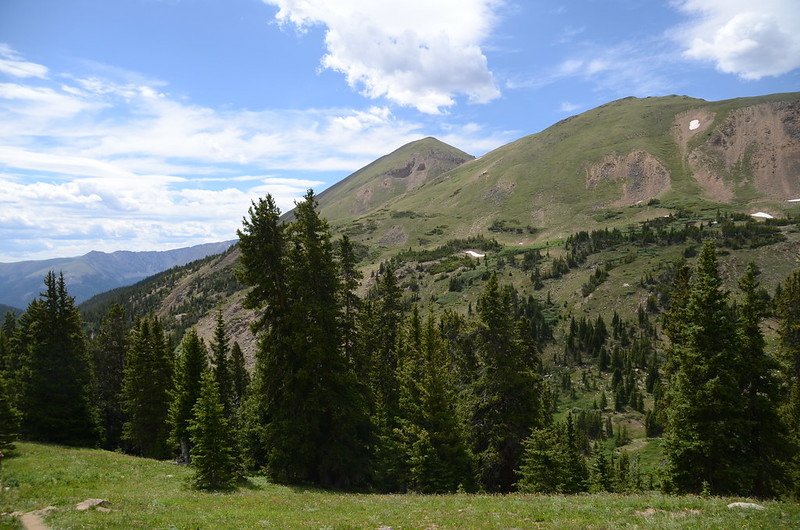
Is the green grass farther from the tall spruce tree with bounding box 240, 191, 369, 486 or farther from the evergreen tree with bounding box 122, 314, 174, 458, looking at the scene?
the evergreen tree with bounding box 122, 314, 174, 458

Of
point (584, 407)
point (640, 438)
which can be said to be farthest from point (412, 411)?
point (584, 407)

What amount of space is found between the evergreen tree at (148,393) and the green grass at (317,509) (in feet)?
75.3

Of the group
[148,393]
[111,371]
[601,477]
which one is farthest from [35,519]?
[111,371]

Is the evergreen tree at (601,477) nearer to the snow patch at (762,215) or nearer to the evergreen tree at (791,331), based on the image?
the evergreen tree at (791,331)

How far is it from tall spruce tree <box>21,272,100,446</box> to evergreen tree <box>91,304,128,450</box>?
14352 millimetres

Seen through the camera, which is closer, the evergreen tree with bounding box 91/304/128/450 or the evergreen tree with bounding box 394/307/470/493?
the evergreen tree with bounding box 394/307/470/493

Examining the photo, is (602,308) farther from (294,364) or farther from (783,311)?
(294,364)

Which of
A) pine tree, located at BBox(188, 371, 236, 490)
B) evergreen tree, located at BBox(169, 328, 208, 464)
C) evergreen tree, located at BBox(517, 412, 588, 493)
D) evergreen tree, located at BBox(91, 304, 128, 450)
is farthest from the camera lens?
evergreen tree, located at BBox(91, 304, 128, 450)

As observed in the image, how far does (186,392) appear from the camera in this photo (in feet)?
130

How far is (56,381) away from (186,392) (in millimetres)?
14546

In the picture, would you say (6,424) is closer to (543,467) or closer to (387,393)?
(387,393)

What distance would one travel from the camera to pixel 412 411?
33688 mm

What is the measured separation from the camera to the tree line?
2484cm

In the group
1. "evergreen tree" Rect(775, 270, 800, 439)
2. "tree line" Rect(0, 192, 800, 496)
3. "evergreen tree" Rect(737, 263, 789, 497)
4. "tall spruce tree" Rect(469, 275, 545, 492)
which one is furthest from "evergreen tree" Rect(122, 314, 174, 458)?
"evergreen tree" Rect(775, 270, 800, 439)
